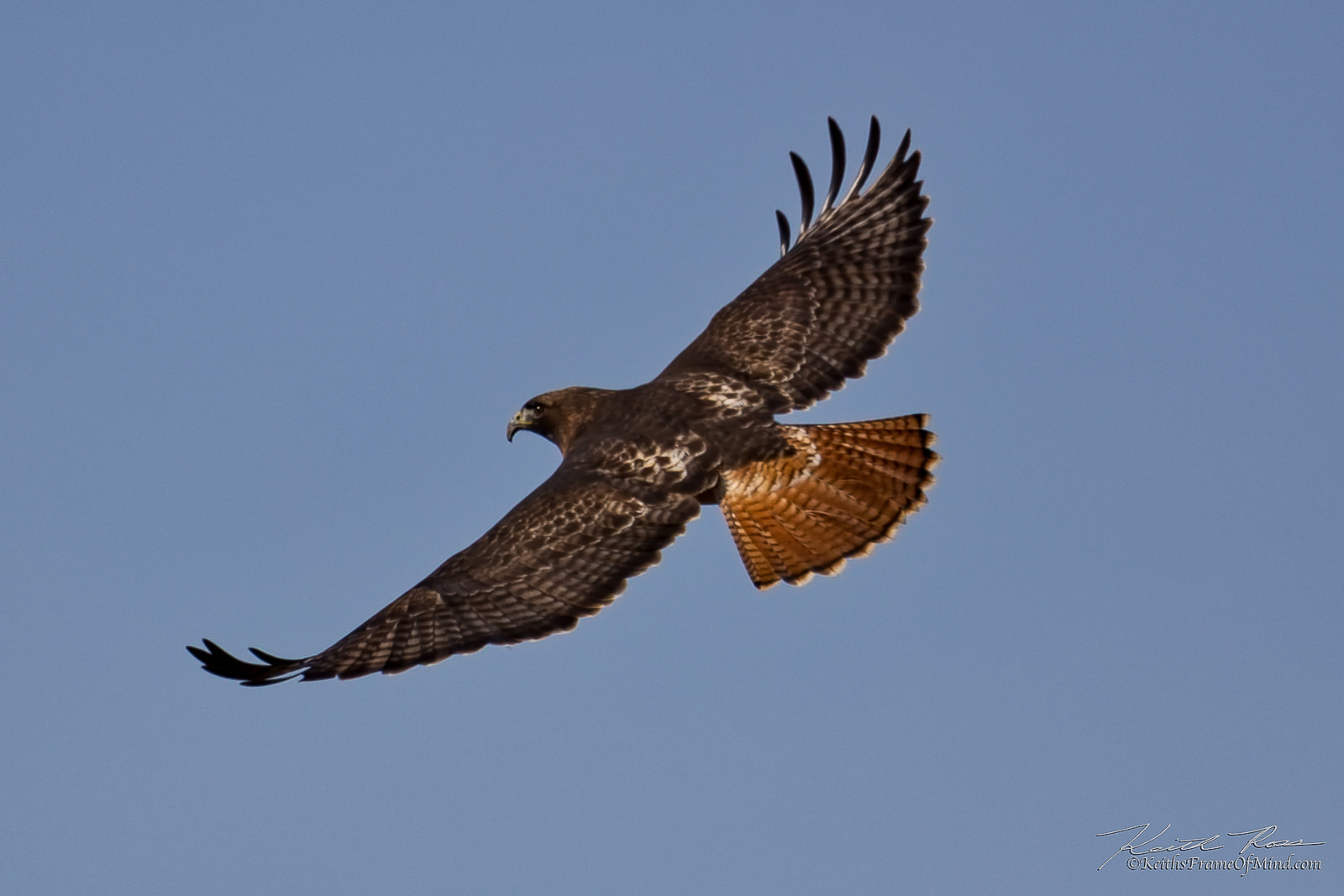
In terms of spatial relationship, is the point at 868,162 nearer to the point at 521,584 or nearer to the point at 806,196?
the point at 806,196

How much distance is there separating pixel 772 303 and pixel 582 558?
3.01 metres

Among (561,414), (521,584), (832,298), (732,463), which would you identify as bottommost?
(521,584)

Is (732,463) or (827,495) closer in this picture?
(732,463)

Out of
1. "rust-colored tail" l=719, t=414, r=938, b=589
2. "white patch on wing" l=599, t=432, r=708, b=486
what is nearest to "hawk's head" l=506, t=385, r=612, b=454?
"white patch on wing" l=599, t=432, r=708, b=486

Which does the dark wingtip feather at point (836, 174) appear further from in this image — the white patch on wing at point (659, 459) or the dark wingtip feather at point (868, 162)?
the white patch on wing at point (659, 459)

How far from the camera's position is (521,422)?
1347 centimetres

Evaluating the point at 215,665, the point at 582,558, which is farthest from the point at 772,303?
the point at 215,665

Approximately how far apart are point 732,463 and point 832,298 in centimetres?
179

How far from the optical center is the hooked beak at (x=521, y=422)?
13359mm

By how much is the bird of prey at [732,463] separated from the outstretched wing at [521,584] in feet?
0.04

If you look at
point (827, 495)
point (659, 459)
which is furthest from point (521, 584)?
point (827, 495)

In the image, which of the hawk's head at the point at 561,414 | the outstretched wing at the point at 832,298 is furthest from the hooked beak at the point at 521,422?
the outstretched wing at the point at 832,298

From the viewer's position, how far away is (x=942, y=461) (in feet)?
39.9

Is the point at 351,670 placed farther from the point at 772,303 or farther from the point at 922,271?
the point at 922,271
